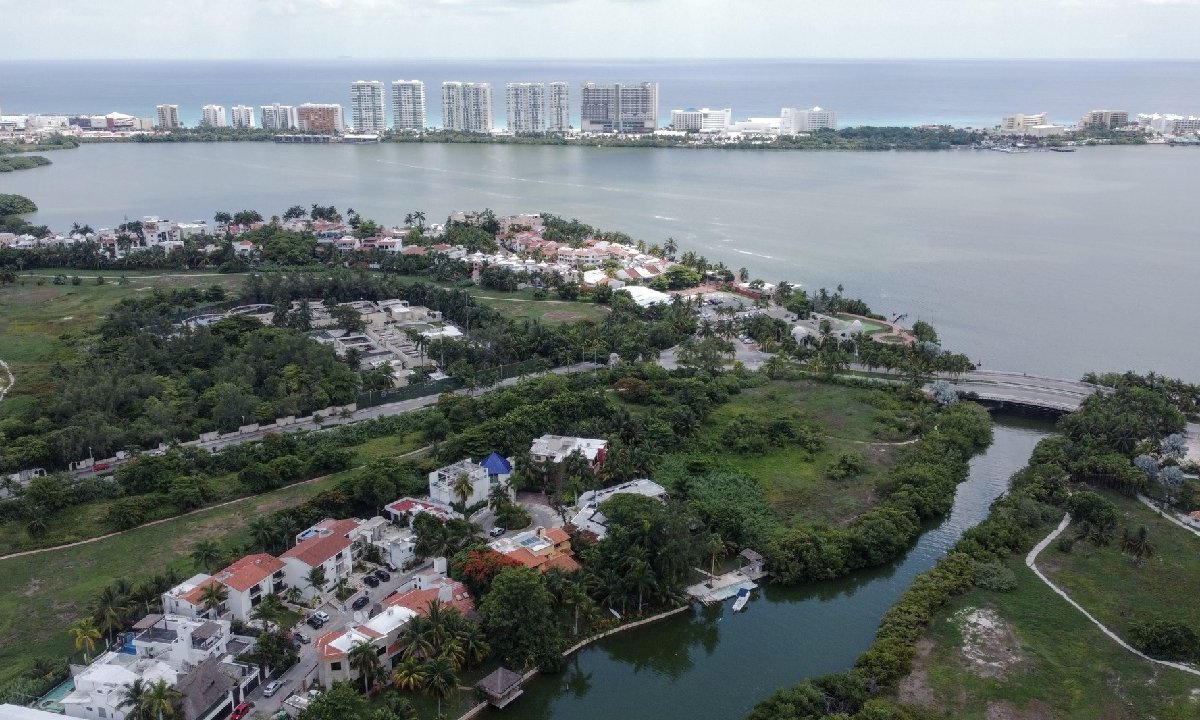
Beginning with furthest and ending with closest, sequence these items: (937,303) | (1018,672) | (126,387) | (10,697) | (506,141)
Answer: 1. (506,141)
2. (937,303)
3. (126,387)
4. (1018,672)
5. (10,697)

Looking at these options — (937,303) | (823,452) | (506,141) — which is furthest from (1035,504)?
(506,141)

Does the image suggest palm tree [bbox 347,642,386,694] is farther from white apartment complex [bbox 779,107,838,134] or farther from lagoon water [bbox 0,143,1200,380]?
white apartment complex [bbox 779,107,838,134]

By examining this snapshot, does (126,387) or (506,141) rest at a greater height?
(506,141)

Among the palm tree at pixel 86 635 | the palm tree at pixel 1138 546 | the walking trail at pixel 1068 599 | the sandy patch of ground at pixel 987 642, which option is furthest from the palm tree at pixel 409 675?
the palm tree at pixel 1138 546

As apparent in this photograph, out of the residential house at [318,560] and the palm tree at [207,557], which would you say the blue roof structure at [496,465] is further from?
the palm tree at [207,557]

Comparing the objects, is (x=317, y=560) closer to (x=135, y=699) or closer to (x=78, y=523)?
(x=135, y=699)

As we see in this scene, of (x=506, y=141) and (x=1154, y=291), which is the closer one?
(x=1154, y=291)

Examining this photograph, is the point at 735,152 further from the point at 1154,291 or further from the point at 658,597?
the point at 658,597
